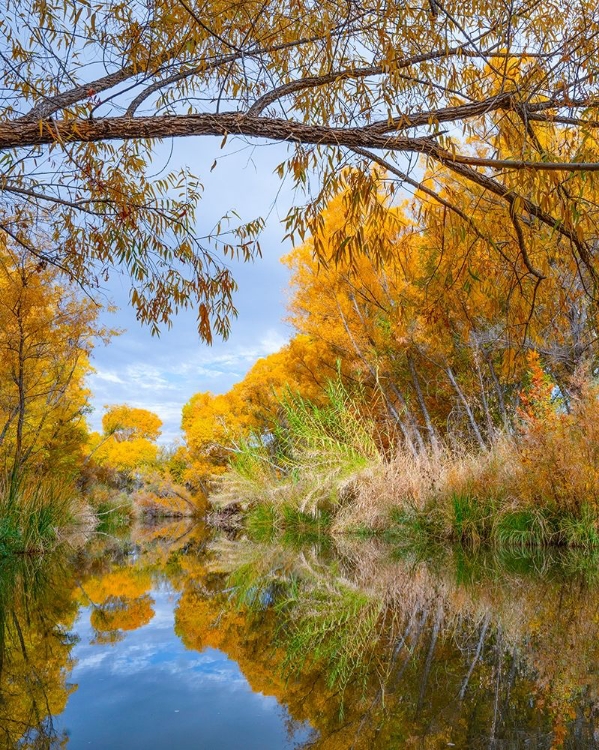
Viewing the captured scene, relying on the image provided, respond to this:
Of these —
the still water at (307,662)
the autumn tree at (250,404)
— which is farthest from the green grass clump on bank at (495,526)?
the autumn tree at (250,404)

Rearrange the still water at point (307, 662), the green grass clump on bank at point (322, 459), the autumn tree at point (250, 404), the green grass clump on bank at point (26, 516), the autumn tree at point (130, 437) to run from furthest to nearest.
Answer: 1. the autumn tree at point (130, 437)
2. the autumn tree at point (250, 404)
3. the green grass clump on bank at point (322, 459)
4. the green grass clump on bank at point (26, 516)
5. the still water at point (307, 662)

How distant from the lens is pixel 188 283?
4.18 m

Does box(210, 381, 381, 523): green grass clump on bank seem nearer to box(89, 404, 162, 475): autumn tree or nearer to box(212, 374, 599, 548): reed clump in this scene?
box(212, 374, 599, 548): reed clump

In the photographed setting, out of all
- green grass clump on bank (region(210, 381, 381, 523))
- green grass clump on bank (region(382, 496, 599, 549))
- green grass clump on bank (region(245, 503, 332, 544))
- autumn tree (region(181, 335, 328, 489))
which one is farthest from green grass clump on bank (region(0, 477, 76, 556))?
autumn tree (region(181, 335, 328, 489))

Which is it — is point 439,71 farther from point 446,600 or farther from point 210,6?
point 446,600

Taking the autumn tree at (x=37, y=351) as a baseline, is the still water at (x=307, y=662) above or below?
below

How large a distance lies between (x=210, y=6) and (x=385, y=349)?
387 inches

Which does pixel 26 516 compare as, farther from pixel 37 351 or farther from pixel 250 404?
pixel 250 404

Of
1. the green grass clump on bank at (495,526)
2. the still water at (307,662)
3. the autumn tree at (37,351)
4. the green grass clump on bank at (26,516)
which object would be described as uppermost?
the autumn tree at (37,351)

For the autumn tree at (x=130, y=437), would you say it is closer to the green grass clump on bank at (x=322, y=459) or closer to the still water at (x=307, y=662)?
the green grass clump on bank at (x=322, y=459)

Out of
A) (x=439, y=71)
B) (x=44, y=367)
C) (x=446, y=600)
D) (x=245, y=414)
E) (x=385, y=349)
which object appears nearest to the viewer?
(x=446, y=600)

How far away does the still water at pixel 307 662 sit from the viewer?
1566 millimetres

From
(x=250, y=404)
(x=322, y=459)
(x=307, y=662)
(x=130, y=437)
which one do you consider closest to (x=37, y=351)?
(x=322, y=459)

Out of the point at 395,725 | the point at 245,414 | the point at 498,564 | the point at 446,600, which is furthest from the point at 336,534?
the point at 245,414
